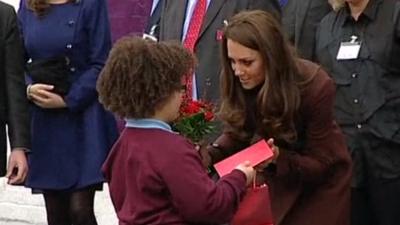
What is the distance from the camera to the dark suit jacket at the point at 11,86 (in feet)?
15.4

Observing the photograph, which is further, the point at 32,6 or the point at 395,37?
the point at 32,6

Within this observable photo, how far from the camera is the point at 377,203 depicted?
4.71 meters

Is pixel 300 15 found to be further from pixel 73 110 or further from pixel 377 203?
pixel 73 110

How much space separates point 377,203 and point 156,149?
1.56 meters

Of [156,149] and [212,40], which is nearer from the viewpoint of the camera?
[156,149]

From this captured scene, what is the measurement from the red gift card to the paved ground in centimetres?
292

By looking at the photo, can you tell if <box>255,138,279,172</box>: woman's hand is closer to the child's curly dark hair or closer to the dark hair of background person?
the child's curly dark hair

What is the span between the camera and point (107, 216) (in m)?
6.79

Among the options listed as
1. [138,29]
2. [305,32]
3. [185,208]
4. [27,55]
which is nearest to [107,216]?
[138,29]

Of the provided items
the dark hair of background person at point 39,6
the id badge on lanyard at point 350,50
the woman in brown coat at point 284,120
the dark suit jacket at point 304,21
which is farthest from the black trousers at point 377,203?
the dark hair of background person at point 39,6

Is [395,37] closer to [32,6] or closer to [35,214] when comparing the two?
[32,6]

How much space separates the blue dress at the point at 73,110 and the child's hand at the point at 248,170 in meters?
1.53

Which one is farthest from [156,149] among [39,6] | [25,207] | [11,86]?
[25,207]

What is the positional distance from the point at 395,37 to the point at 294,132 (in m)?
0.81
